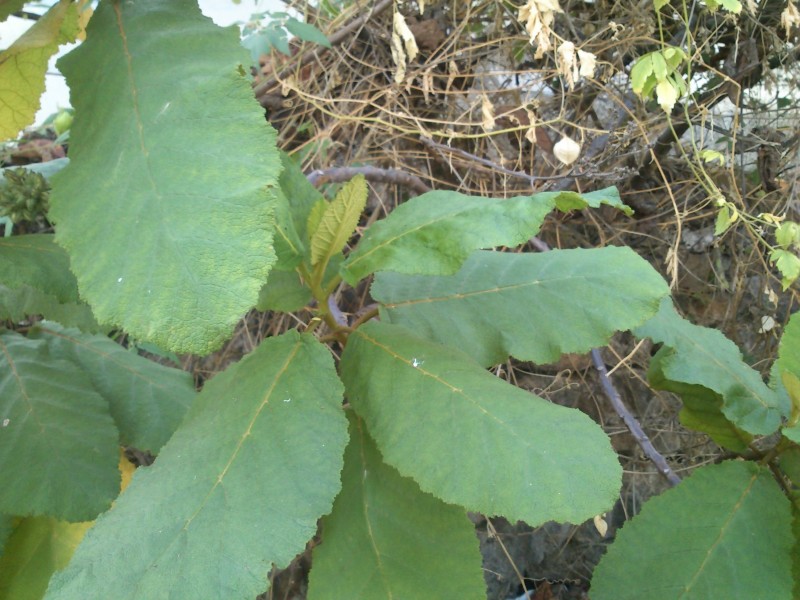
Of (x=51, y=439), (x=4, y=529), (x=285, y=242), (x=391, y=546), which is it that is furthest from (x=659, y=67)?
(x=4, y=529)

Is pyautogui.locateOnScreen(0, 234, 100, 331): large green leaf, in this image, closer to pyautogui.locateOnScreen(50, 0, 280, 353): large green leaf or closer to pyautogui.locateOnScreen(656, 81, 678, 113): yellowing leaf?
pyautogui.locateOnScreen(50, 0, 280, 353): large green leaf

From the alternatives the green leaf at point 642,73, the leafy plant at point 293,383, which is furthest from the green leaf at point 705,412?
the green leaf at point 642,73

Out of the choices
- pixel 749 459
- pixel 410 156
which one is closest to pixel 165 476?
pixel 749 459

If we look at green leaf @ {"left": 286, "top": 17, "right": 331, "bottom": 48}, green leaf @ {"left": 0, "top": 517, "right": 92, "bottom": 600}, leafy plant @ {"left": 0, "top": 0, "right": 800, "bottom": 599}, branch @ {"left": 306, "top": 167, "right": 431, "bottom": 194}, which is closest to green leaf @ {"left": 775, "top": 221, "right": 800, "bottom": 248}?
→ leafy plant @ {"left": 0, "top": 0, "right": 800, "bottom": 599}

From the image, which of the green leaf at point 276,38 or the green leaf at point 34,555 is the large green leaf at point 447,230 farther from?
the green leaf at point 276,38

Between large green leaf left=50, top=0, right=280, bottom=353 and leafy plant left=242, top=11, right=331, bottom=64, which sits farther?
leafy plant left=242, top=11, right=331, bottom=64

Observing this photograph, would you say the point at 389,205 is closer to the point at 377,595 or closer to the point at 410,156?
the point at 410,156

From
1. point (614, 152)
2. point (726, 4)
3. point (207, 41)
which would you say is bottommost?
point (614, 152)
